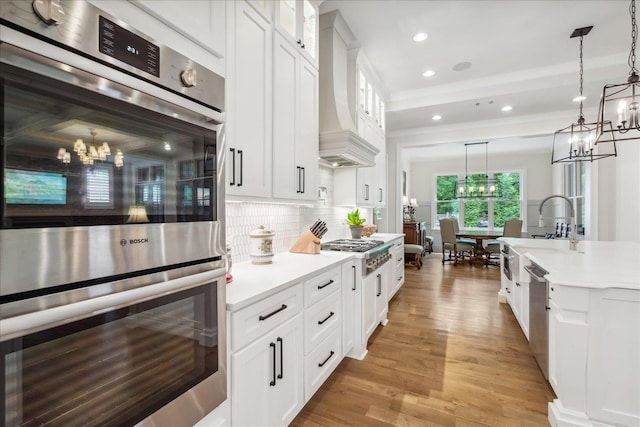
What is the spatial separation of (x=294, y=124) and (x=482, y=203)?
337 inches

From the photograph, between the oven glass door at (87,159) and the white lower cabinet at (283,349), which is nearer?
the oven glass door at (87,159)

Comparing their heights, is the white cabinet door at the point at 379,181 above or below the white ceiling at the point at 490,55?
below

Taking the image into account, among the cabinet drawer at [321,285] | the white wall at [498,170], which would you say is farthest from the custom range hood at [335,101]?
the white wall at [498,170]

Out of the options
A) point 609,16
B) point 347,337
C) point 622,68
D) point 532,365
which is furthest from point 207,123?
point 622,68

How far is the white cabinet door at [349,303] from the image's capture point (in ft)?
7.86

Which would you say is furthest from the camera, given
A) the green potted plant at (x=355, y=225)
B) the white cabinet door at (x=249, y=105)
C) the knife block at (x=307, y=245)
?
the green potted plant at (x=355, y=225)

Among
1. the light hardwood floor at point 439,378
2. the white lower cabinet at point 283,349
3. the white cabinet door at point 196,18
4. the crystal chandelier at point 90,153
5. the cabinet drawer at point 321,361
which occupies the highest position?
the white cabinet door at point 196,18

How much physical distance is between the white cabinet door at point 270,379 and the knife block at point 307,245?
882mm

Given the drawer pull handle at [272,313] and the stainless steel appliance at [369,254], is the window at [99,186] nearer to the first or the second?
the drawer pull handle at [272,313]

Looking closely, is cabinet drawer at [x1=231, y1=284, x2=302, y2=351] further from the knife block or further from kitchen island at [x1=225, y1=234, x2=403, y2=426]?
the knife block

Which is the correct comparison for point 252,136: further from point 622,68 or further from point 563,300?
point 622,68

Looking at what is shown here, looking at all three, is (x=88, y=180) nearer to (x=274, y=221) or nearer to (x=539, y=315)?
(x=274, y=221)

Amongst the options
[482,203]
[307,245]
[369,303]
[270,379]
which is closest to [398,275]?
[369,303]

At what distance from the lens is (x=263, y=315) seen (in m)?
1.40
